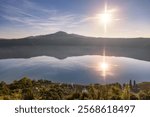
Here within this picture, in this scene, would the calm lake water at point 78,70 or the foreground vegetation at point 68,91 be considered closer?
the foreground vegetation at point 68,91

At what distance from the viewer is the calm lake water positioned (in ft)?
12.5

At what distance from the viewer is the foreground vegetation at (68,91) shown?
3330 mm

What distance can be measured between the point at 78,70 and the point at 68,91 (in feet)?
1.23

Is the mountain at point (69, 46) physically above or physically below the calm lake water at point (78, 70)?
above

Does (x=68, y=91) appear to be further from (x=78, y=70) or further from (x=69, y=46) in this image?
(x=69, y=46)

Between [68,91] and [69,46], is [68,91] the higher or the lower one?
the lower one

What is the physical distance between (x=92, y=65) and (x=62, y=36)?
0.38 metres

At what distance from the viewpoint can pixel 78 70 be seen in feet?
12.6

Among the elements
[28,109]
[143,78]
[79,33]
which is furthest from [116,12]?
[28,109]

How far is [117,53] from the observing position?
4.06 metres

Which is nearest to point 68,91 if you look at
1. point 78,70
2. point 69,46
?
point 78,70

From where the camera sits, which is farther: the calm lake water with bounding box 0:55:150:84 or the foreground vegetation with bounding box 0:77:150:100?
the calm lake water with bounding box 0:55:150:84

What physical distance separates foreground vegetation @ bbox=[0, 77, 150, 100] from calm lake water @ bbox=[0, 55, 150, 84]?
3.0 inches

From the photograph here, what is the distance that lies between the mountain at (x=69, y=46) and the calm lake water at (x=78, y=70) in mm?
74
